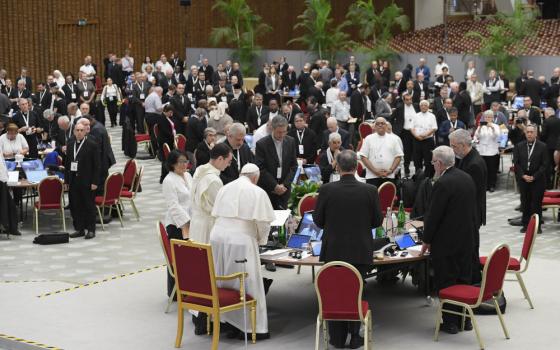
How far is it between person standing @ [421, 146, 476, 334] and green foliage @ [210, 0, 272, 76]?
2603 cm

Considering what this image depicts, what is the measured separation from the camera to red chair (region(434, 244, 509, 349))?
335 inches

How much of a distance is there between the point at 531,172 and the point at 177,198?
20.8 feet

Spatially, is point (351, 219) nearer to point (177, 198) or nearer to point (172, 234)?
point (177, 198)

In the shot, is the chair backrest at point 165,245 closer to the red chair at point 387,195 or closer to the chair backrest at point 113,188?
the red chair at point 387,195

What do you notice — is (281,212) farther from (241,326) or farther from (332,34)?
(332,34)

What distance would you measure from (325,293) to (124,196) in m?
7.62

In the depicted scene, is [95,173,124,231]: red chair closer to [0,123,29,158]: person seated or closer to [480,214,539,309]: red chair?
[0,123,29,158]: person seated

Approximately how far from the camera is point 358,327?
8.55m

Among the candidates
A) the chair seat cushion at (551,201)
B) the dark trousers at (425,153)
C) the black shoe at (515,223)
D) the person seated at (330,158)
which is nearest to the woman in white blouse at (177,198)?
the person seated at (330,158)

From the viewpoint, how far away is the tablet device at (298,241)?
9.28 m

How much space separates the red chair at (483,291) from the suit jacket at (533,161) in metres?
5.78

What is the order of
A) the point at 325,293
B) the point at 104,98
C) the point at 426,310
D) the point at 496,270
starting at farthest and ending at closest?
the point at 104,98 < the point at 426,310 < the point at 496,270 < the point at 325,293

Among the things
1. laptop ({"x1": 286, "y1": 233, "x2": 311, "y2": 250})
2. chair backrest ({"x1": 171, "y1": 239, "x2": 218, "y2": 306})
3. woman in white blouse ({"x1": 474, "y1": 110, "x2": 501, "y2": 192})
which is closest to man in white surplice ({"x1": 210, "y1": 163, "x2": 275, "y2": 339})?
chair backrest ({"x1": 171, "y1": 239, "x2": 218, "y2": 306})

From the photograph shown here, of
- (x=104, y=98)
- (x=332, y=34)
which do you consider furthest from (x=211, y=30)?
(x=104, y=98)
